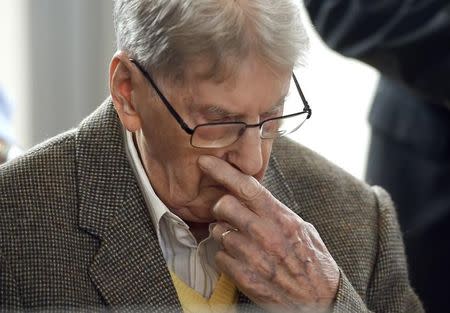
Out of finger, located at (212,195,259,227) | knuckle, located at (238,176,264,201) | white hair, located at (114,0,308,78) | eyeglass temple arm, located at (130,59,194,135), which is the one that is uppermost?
white hair, located at (114,0,308,78)

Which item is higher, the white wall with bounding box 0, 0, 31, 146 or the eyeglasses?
the eyeglasses

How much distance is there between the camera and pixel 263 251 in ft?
6.29

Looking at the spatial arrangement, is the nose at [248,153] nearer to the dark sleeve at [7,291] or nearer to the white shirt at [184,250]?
the white shirt at [184,250]

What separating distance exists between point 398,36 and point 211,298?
3.06 feet

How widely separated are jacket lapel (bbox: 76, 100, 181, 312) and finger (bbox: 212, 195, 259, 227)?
0.14 m

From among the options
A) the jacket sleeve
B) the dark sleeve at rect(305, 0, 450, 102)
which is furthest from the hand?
the dark sleeve at rect(305, 0, 450, 102)

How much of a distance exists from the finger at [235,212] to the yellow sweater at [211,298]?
0.47 feet

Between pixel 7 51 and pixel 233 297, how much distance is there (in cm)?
217

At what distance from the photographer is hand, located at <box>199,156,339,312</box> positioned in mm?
1903

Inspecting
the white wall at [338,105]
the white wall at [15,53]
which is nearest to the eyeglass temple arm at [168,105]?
the white wall at [338,105]

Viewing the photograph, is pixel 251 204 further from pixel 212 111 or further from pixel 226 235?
pixel 212 111

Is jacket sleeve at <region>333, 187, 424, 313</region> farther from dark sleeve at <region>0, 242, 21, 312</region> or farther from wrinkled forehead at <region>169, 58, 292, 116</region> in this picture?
dark sleeve at <region>0, 242, 21, 312</region>

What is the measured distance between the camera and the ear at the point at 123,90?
1880mm

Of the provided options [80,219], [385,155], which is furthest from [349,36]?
[80,219]
